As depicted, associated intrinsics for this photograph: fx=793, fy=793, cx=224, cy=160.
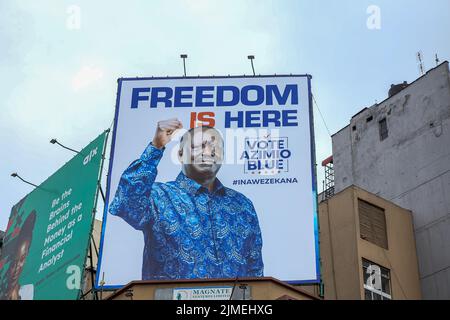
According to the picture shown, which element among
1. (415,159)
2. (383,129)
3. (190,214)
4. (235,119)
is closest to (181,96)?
(235,119)

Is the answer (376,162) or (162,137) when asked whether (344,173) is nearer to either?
(376,162)

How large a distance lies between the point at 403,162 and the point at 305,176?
31.3 feet

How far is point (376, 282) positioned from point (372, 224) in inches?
82.8

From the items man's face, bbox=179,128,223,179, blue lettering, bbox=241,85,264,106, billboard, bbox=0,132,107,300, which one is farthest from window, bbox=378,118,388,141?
billboard, bbox=0,132,107,300

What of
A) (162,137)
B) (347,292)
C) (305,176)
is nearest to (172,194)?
(162,137)

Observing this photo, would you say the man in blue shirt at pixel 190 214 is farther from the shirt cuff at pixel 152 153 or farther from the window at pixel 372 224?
the window at pixel 372 224

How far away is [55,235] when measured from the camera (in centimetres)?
2464

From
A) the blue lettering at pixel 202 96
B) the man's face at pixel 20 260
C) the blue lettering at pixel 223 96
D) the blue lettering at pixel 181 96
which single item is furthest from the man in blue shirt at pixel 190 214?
the man's face at pixel 20 260

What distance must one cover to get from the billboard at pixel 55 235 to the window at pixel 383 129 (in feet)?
42.2

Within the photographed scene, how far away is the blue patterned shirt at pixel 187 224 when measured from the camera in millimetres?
21594

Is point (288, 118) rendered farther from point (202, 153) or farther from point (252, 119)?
point (202, 153)

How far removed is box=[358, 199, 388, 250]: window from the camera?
25.5 m

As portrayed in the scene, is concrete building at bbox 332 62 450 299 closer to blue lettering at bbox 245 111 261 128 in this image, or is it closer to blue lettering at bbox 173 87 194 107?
blue lettering at bbox 245 111 261 128

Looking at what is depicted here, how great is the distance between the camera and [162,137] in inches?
935
